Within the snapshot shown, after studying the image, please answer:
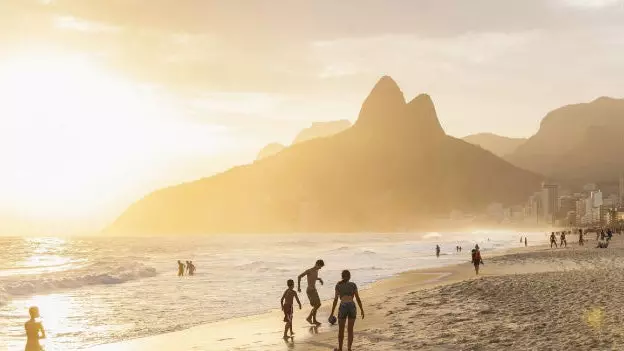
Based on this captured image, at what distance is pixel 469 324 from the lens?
49.9 feet

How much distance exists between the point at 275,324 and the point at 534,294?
896 centimetres

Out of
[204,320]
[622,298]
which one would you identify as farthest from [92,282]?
[622,298]

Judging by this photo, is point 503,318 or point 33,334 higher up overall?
point 33,334

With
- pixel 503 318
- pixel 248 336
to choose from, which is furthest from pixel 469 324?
pixel 248 336

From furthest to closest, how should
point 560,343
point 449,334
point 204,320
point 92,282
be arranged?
1. point 92,282
2. point 204,320
3. point 449,334
4. point 560,343

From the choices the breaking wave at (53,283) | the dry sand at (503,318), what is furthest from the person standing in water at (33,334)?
the breaking wave at (53,283)

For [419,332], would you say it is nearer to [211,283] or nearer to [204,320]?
[204,320]

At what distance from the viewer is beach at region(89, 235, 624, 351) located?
12914 mm

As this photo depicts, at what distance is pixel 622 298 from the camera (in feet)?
55.1

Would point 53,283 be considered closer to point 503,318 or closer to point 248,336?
point 248,336

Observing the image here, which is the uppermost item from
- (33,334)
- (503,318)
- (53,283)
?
(33,334)

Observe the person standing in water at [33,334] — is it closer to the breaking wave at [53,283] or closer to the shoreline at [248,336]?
the shoreline at [248,336]

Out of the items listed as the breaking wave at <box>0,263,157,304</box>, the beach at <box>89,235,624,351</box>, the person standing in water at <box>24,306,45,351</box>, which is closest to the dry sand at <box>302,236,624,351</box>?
the beach at <box>89,235,624,351</box>

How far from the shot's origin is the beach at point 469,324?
42.4ft
